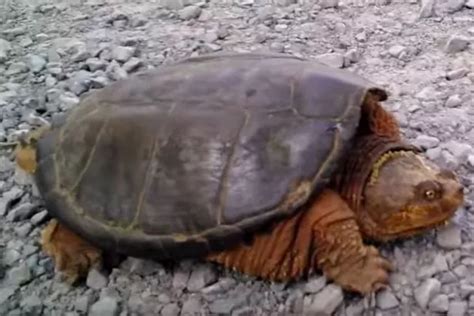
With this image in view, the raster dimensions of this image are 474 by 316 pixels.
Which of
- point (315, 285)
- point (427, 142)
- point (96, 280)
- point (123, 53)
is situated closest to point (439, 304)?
point (315, 285)

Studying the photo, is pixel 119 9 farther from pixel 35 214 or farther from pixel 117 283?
pixel 117 283

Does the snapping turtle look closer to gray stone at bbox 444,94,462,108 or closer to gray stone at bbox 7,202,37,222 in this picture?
gray stone at bbox 7,202,37,222

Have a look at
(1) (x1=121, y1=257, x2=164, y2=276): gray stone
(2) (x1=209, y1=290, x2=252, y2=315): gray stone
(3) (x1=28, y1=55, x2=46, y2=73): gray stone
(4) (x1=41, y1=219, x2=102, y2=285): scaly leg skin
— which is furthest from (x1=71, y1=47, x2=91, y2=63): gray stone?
(2) (x1=209, y1=290, x2=252, y2=315): gray stone

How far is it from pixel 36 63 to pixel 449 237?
1693mm

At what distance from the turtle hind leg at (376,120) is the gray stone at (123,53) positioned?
1.13 metres

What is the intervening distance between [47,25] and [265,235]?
5.97 ft

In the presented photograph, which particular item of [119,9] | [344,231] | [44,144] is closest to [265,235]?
[344,231]

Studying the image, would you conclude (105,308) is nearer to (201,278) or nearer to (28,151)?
(201,278)

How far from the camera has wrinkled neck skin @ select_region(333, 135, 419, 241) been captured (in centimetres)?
169

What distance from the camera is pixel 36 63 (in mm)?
2811

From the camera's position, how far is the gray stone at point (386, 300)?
161 cm

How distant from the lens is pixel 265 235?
1.65 meters

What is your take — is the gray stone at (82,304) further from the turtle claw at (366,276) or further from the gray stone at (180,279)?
the turtle claw at (366,276)

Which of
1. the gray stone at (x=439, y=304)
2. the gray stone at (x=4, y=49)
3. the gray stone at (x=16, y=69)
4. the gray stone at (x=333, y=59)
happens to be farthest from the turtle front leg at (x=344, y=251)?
the gray stone at (x=4, y=49)
